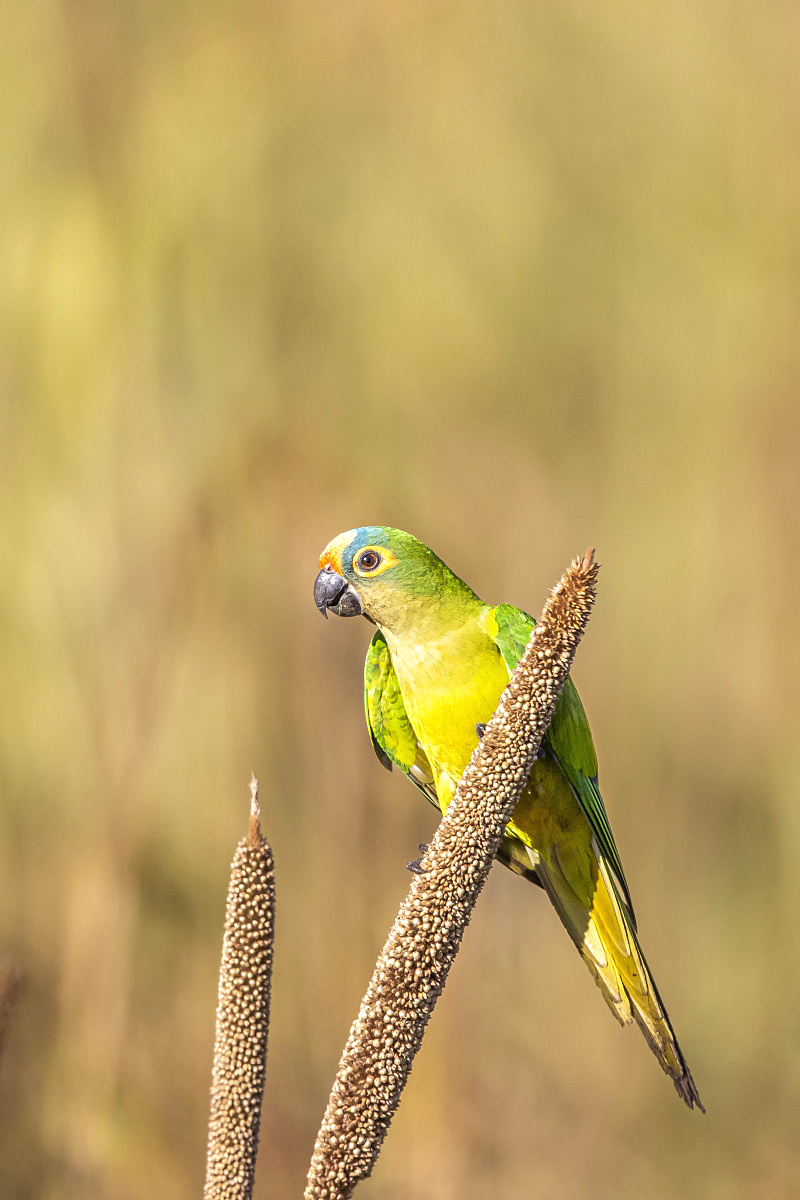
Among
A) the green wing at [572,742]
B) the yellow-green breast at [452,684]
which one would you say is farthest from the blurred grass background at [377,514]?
the green wing at [572,742]

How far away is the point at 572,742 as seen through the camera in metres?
2.27

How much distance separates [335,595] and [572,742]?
2.30 feet

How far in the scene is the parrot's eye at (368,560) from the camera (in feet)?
8.05

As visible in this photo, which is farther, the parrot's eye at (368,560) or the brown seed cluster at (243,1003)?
the parrot's eye at (368,560)

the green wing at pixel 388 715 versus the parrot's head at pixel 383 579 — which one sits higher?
the parrot's head at pixel 383 579

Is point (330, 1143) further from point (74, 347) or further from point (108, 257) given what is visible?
point (108, 257)

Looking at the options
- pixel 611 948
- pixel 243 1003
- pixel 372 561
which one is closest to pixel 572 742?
pixel 611 948

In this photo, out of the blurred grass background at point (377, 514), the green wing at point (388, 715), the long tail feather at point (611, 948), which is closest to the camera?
the long tail feather at point (611, 948)

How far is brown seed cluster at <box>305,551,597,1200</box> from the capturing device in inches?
44.2

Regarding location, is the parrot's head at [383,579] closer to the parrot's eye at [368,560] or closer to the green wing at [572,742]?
the parrot's eye at [368,560]

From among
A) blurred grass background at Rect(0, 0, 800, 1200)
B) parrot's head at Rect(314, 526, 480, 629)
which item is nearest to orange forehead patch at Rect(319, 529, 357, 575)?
parrot's head at Rect(314, 526, 480, 629)

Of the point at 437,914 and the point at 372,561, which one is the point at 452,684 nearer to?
the point at 372,561

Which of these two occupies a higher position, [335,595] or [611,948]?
[335,595]

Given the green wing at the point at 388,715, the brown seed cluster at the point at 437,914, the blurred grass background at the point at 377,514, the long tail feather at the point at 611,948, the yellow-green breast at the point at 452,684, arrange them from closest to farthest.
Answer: the brown seed cluster at the point at 437,914
the long tail feather at the point at 611,948
the yellow-green breast at the point at 452,684
the green wing at the point at 388,715
the blurred grass background at the point at 377,514
